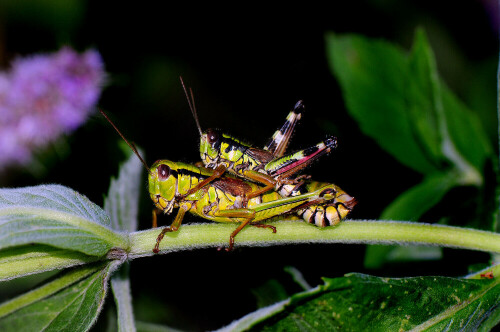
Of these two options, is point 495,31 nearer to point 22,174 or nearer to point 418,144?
point 418,144

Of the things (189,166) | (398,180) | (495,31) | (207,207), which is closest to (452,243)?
(207,207)

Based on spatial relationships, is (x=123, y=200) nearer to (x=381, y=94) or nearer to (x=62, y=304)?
Result: (x=62, y=304)

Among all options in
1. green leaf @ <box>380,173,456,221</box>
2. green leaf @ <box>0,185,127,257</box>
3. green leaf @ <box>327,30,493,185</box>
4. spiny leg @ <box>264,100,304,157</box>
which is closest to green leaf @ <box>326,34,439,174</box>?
green leaf @ <box>327,30,493,185</box>

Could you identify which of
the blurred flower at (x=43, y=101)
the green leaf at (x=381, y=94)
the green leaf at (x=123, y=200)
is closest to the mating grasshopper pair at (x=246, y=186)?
the green leaf at (x=123, y=200)

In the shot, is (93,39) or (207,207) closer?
(207,207)

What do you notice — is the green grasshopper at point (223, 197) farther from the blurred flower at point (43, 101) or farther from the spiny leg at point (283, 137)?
the blurred flower at point (43, 101)

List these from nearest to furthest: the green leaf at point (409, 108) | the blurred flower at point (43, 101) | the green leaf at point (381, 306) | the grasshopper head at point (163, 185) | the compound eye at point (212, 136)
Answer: the green leaf at point (381, 306), the grasshopper head at point (163, 185), the compound eye at point (212, 136), the green leaf at point (409, 108), the blurred flower at point (43, 101)
